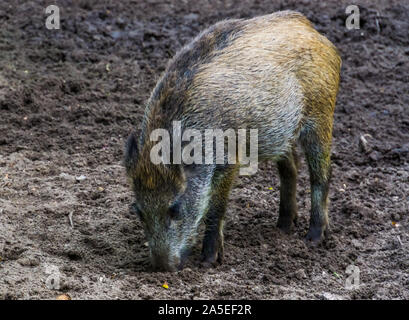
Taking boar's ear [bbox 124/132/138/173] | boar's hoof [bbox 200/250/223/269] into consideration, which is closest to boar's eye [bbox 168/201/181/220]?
boar's ear [bbox 124/132/138/173]

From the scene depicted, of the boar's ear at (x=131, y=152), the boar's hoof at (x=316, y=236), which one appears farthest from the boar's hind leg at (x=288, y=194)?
the boar's ear at (x=131, y=152)

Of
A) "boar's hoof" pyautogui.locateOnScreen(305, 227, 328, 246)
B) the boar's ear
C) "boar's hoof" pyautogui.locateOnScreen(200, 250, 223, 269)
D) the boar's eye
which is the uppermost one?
the boar's ear

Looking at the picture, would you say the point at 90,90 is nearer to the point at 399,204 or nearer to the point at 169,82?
the point at 169,82

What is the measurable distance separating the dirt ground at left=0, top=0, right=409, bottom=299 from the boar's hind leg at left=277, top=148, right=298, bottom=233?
12 centimetres

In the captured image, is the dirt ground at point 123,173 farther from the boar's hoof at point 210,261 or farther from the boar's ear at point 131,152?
the boar's ear at point 131,152

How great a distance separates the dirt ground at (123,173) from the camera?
16.4 feet

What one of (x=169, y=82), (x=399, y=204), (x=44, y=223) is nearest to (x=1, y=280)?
(x=44, y=223)

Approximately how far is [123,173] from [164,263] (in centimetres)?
189

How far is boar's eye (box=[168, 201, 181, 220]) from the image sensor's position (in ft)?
15.8

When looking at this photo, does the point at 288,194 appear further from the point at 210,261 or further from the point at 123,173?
the point at 123,173

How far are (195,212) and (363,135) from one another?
3067mm

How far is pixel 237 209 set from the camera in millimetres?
6191

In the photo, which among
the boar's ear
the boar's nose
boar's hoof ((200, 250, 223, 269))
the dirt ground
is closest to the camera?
the boar's ear

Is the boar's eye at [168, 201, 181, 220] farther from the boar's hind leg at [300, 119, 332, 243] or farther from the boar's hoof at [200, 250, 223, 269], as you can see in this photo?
the boar's hind leg at [300, 119, 332, 243]
